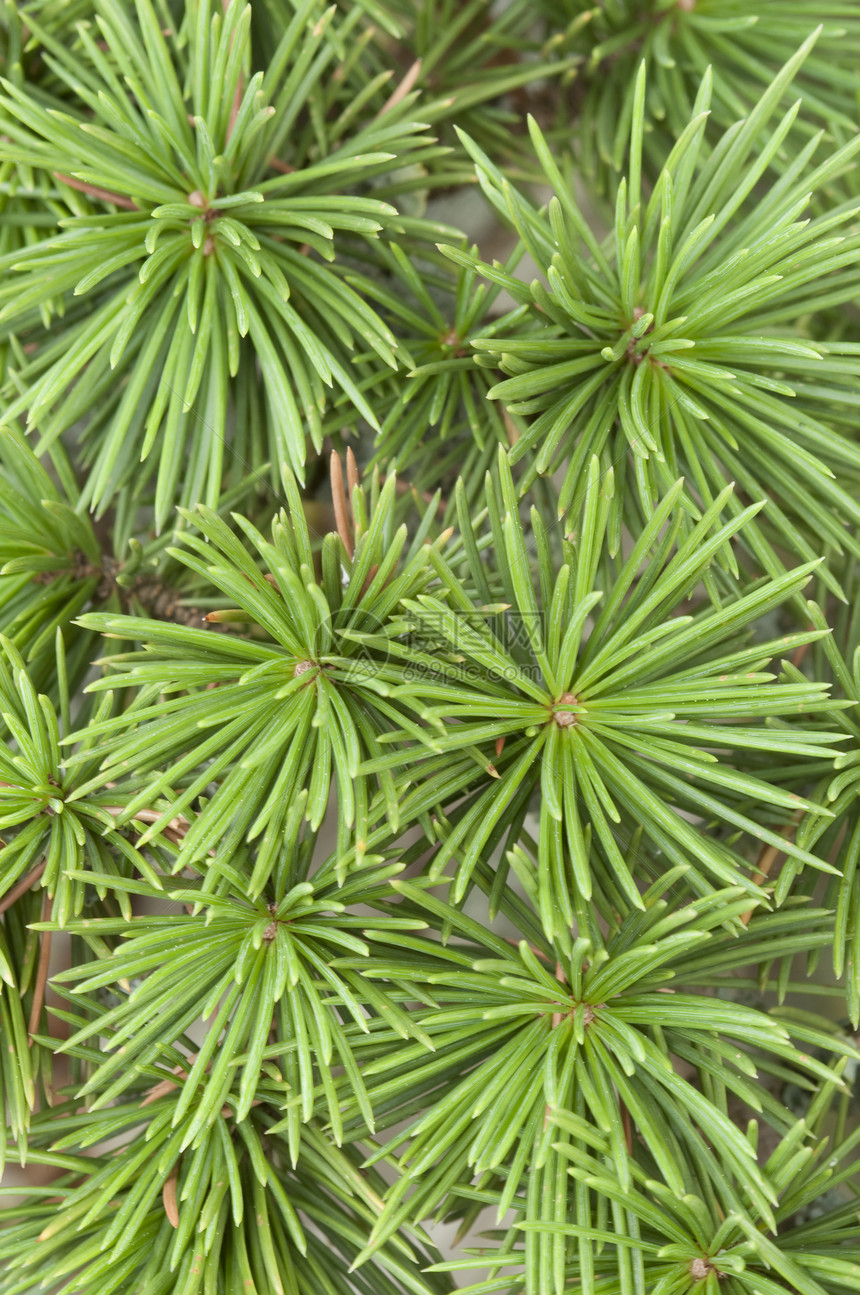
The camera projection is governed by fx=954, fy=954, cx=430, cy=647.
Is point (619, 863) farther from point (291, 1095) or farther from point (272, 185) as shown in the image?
point (272, 185)

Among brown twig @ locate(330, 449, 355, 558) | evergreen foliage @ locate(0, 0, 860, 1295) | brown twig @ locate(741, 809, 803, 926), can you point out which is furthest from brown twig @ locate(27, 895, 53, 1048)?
brown twig @ locate(741, 809, 803, 926)

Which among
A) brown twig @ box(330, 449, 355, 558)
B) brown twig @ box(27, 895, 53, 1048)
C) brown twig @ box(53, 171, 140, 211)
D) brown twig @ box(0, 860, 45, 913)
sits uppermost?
brown twig @ box(53, 171, 140, 211)

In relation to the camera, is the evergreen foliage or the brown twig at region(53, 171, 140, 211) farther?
the brown twig at region(53, 171, 140, 211)

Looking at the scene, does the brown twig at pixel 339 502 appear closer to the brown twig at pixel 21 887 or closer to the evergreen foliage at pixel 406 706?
the evergreen foliage at pixel 406 706

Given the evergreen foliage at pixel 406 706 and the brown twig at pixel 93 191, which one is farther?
the brown twig at pixel 93 191

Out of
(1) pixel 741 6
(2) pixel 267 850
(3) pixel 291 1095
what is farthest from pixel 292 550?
(1) pixel 741 6

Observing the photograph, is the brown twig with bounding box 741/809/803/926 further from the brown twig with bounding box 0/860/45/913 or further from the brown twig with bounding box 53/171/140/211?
the brown twig with bounding box 53/171/140/211

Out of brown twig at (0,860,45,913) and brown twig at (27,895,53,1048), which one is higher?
brown twig at (0,860,45,913)

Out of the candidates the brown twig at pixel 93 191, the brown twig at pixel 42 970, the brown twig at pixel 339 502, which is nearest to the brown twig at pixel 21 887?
the brown twig at pixel 42 970

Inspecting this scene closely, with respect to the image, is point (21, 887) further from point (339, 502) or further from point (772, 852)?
point (772, 852)
